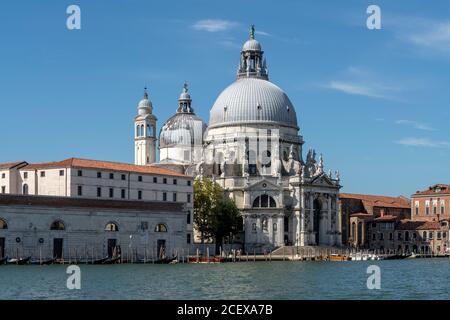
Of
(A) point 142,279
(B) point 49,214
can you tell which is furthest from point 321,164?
(A) point 142,279

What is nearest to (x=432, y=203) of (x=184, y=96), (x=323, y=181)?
(x=323, y=181)

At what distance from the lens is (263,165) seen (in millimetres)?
92500

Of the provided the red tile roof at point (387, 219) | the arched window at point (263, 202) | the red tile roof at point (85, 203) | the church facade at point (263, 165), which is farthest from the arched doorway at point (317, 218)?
the red tile roof at point (85, 203)

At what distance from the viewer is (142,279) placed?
43594 millimetres

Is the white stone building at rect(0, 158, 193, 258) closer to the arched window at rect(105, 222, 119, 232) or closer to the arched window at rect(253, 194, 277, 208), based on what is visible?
the arched window at rect(105, 222, 119, 232)

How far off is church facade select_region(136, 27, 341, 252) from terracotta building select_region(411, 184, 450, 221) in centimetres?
1587

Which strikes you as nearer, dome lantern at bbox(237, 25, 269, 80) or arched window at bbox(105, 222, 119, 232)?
arched window at bbox(105, 222, 119, 232)

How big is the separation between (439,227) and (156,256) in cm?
4371

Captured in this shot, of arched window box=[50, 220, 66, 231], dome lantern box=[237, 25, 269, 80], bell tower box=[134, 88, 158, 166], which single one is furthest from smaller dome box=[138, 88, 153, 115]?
arched window box=[50, 220, 66, 231]

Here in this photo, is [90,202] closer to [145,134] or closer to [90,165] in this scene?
[90,165]

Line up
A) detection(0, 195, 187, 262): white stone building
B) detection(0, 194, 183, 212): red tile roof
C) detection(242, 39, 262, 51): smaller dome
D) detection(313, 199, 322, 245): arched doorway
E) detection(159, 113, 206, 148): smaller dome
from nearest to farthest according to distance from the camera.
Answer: detection(0, 195, 187, 262): white stone building → detection(0, 194, 183, 212): red tile roof → detection(313, 199, 322, 245): arched doorway → detection(242, 39, 262, 51): smaller dome → detection(159, 113, 206, 148): smaller dome

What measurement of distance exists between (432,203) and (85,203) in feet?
179

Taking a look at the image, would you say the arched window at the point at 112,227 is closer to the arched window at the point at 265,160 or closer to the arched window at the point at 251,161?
the arched window at the point at 251,161

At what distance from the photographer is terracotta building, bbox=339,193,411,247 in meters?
107
